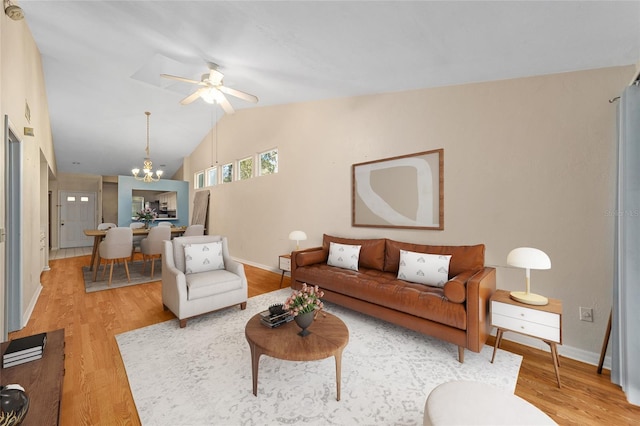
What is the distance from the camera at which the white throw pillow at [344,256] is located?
11.3 ft

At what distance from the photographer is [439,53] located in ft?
7.43

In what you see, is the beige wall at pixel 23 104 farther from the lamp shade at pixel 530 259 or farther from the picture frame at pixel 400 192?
the lamp shade at pixel 530 259

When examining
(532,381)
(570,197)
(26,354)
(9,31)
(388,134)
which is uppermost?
(9,31)

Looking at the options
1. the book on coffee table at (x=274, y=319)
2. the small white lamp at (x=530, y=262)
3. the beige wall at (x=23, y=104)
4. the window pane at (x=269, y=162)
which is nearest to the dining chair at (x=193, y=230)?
the window pane at (x=269, y=162)

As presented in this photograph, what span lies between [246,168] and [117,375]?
186 inches

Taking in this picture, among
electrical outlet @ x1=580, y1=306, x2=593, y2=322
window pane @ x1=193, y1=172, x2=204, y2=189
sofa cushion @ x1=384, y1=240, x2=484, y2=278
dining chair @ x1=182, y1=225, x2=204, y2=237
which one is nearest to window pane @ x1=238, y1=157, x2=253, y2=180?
dining chair @ x1=182, y1=225, x2=204, y2=237

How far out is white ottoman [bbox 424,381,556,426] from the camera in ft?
3.46

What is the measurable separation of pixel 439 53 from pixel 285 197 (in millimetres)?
3416

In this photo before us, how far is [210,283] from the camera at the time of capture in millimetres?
2908

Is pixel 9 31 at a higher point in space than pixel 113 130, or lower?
lower

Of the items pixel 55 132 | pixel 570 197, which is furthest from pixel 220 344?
pixel 55 132

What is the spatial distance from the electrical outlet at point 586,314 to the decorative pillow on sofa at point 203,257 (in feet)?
12.6

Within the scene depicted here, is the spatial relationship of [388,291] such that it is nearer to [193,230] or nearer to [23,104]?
[23,104]

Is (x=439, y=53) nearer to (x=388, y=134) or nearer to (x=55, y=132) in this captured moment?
(x=388, y=134)
